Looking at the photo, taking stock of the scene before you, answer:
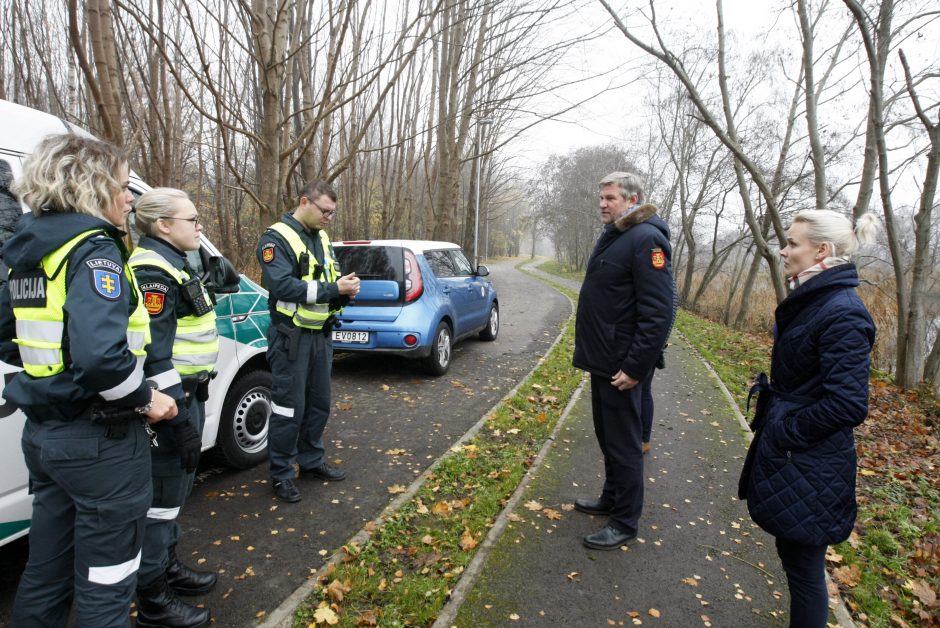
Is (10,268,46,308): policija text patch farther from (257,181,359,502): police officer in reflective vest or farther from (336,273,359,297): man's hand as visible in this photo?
(336,273,359,297): man's hand

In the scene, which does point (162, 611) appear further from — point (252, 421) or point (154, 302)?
point (252, 421)

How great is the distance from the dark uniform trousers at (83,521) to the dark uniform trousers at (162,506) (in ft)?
1.22

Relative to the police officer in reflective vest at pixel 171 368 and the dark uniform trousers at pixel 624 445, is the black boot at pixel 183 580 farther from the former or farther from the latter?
the dark uniform trousers at pixel 624 445

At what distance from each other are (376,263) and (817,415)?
17.3 feet

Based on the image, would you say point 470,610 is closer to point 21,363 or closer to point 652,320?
point 652,320

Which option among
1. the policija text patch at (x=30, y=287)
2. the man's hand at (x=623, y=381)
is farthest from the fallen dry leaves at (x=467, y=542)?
the policija text patch at (x=30, y=287)

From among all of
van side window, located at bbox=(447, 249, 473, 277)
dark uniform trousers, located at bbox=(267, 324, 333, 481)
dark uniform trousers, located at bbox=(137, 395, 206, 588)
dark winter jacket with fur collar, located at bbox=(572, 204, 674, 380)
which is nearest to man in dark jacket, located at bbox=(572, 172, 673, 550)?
dark winter jacket with fur collar, located at bbox=(572, 204, 674, 380)

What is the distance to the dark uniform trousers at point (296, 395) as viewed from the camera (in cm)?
341

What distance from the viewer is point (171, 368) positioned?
226 cm

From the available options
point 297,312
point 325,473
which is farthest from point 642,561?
point 297,312

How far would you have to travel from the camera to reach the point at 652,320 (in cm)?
291

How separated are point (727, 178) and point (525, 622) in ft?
71.0

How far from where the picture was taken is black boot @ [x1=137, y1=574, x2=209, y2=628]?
7.59 ft

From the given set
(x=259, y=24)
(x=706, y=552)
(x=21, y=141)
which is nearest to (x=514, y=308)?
(x=259, y=24)
